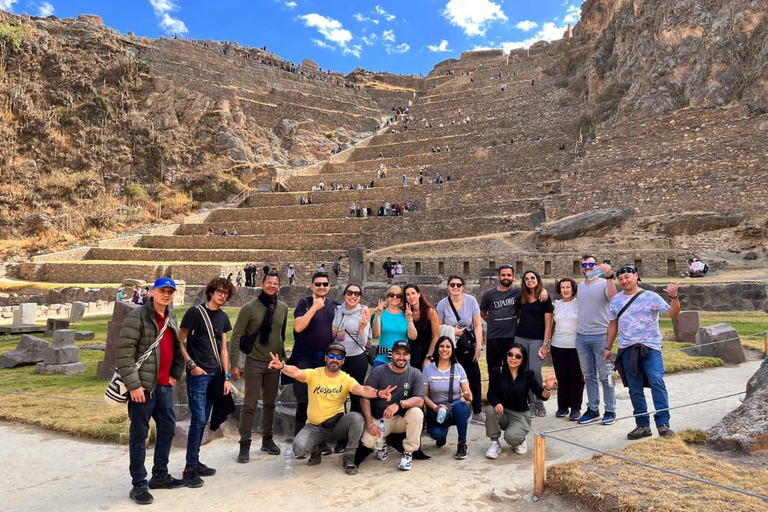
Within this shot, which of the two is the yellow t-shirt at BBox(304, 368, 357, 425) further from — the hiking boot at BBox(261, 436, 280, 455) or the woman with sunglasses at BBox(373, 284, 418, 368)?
the hiking boot at BBox(261, 436, 280, 455)

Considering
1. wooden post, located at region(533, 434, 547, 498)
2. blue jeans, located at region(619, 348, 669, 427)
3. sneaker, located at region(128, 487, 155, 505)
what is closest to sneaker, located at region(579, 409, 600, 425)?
blue jeans, located at region(619, 348, 669, 427)

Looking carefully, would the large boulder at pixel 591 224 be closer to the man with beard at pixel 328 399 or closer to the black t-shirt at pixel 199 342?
the man with beard at pixel 328 399

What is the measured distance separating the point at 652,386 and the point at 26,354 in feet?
36.6

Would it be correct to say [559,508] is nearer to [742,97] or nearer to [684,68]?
[742,97]

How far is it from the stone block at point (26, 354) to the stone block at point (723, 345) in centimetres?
1230

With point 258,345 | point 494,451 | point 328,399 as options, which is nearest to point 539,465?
point 494,451

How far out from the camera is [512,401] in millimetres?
5133

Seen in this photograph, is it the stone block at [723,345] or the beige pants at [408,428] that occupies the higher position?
the stone block at [723,345]

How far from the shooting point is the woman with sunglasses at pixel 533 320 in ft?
19.1

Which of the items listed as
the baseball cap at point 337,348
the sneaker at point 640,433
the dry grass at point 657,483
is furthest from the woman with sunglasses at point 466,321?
the dry grass at point 657,483

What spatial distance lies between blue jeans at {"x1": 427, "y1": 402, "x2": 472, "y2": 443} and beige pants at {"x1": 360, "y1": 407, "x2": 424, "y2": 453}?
361mm

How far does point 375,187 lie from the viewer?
1442 inches

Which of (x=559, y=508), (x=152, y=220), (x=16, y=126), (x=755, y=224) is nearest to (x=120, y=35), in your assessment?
(x=16, y=126)

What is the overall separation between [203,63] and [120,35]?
7394mm
